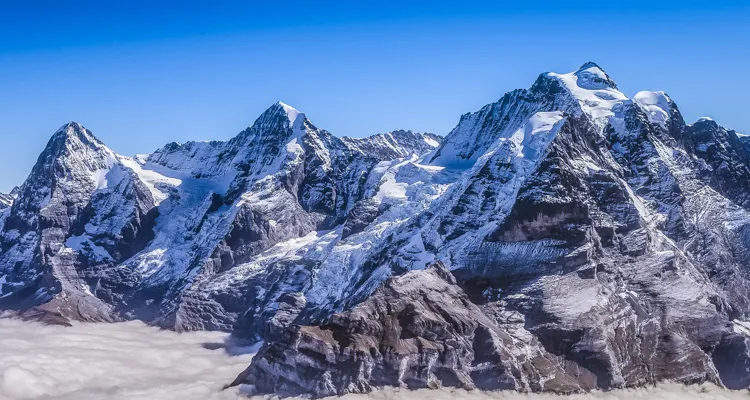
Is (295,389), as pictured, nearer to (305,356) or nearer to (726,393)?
(305,356)

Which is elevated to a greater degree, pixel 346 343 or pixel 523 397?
pixel 346 343

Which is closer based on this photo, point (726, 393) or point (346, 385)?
point (346, 385)

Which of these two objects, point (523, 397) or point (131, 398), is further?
point (131, 398)

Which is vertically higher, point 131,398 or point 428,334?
point 428,334

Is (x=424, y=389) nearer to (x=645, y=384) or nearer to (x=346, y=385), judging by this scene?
(x=346, y=385)

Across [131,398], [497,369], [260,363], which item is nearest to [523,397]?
[497,369]

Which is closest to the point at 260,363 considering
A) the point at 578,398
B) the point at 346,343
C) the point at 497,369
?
the point at 346,343

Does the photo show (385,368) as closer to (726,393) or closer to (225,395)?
(225,395)

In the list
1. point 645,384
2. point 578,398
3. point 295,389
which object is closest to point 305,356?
point 295,389
